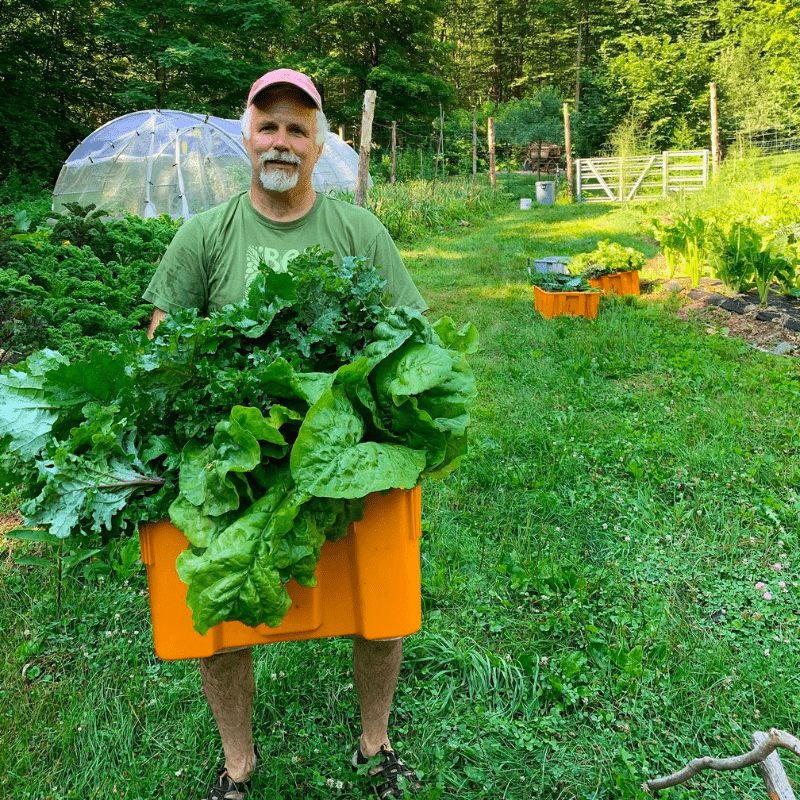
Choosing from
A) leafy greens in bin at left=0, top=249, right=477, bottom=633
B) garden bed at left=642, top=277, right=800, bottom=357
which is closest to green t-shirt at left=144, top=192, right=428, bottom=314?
leafy greens in bin at left=0, top=249, right=477, bottom=633

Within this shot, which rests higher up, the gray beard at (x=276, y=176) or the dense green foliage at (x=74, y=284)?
the gray beard at (x=276, y=176)

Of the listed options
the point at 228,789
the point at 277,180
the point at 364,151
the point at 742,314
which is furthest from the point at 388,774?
the point at 364,151

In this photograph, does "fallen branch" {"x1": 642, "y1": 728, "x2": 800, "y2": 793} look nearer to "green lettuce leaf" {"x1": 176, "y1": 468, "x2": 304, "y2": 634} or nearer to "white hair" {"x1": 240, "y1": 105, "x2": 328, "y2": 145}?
"green lettuce leaf" {"x1": 176, "y1": 468, "x2": 304, "y2": 634}

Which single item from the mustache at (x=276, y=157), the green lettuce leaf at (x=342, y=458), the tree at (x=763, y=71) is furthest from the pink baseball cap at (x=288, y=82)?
the tree at (x=763, y=71)

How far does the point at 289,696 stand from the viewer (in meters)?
2.46

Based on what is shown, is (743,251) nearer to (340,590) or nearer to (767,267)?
(767,267)

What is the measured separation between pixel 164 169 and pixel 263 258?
35.8 feet

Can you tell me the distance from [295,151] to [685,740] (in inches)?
88.4

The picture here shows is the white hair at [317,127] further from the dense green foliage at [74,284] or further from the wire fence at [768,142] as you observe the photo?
the wire fence at [768,142]

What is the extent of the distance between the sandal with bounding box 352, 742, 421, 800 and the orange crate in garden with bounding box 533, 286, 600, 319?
5.22 metres

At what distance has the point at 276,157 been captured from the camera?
2160mm

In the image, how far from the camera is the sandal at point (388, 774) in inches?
81.5

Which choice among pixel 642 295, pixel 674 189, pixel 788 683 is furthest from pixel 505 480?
pixel 674 189

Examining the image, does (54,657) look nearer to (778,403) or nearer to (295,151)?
(295,151)
